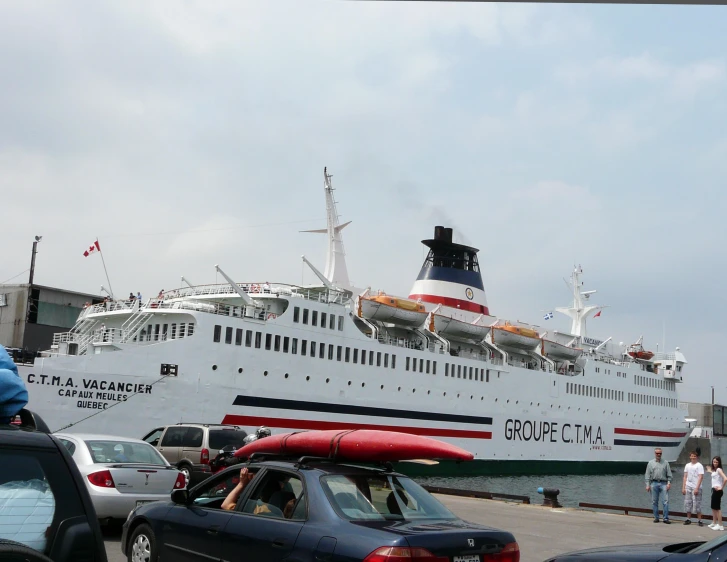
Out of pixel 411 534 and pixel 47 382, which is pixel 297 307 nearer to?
pixel 47 382

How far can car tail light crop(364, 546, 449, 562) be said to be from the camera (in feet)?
15.6

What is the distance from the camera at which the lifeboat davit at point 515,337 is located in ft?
129

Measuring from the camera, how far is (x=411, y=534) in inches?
195

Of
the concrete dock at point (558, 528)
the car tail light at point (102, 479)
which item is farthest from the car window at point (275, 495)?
the car tail light at point (102, 479)

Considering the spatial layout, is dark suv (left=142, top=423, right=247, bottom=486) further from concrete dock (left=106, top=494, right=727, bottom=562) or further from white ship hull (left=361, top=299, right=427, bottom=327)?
white ship hull (left=361, top=299, right=427, bottom=327)

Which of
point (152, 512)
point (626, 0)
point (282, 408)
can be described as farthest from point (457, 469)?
point (626, 0)

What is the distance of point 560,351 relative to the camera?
1694 inches

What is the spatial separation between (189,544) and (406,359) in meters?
27.5

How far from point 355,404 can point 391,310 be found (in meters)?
Answer: 4.99

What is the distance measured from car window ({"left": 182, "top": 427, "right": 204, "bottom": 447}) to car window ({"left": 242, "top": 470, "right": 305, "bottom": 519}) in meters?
8.63

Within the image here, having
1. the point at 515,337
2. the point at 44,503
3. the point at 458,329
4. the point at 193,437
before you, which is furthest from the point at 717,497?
the point at 515,337

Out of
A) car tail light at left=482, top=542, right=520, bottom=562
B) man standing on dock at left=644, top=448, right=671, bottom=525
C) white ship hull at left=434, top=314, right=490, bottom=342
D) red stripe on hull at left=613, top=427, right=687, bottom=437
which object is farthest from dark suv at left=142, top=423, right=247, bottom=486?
red stripe on hull at left=613, top=427, right=687, bottom=437

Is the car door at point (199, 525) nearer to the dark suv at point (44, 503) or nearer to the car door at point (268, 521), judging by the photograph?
the car door at point (268, 521)

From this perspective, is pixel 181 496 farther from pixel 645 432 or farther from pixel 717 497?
pixel 645 432
